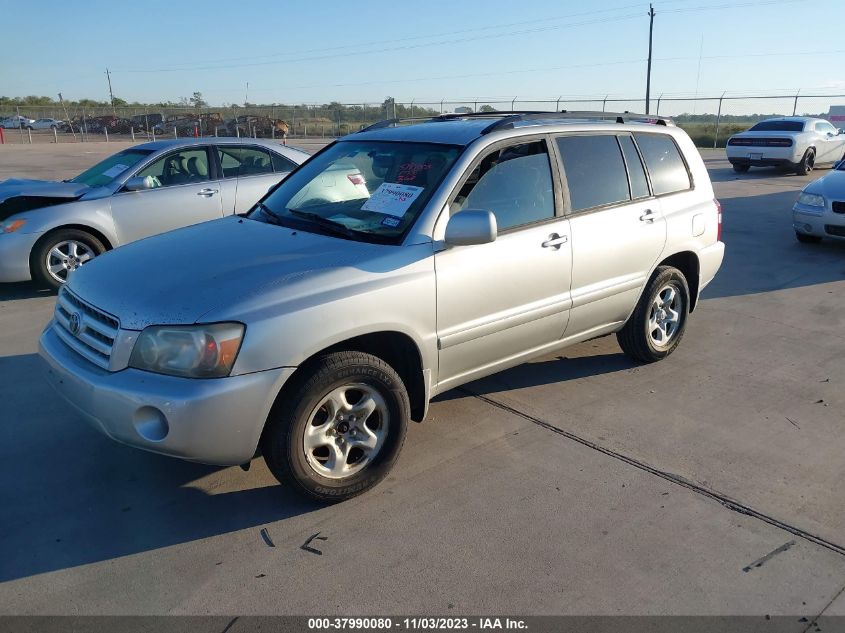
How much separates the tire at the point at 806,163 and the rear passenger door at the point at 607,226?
52.1ft

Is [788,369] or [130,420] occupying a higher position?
[130,420]

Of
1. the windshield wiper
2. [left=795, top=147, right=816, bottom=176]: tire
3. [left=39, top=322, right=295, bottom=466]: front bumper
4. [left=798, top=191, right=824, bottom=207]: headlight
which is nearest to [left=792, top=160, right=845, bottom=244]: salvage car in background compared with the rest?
[left=798, top=191, right=824, bottom=207]: headlight

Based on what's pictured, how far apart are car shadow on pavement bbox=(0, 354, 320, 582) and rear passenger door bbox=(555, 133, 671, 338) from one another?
226 cm

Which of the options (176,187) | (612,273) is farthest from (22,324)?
(612,273)

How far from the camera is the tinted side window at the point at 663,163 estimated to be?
5055 millimetres

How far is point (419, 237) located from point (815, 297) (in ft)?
17.6

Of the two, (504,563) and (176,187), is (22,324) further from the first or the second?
(504,563)

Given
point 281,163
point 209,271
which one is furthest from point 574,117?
point 281,163

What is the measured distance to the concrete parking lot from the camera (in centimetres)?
279

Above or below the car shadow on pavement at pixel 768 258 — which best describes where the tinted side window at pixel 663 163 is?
above

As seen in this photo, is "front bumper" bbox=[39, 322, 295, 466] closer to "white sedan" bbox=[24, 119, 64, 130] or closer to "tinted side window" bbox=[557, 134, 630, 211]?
"tinted side window" bbox=[557, 134, 630, 211]

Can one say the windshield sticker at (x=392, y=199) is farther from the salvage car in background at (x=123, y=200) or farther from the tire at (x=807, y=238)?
the tire at (x=807, y=238)

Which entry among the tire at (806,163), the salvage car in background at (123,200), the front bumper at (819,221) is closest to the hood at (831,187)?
the front bumper at (819,221)

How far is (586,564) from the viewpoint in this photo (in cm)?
297
